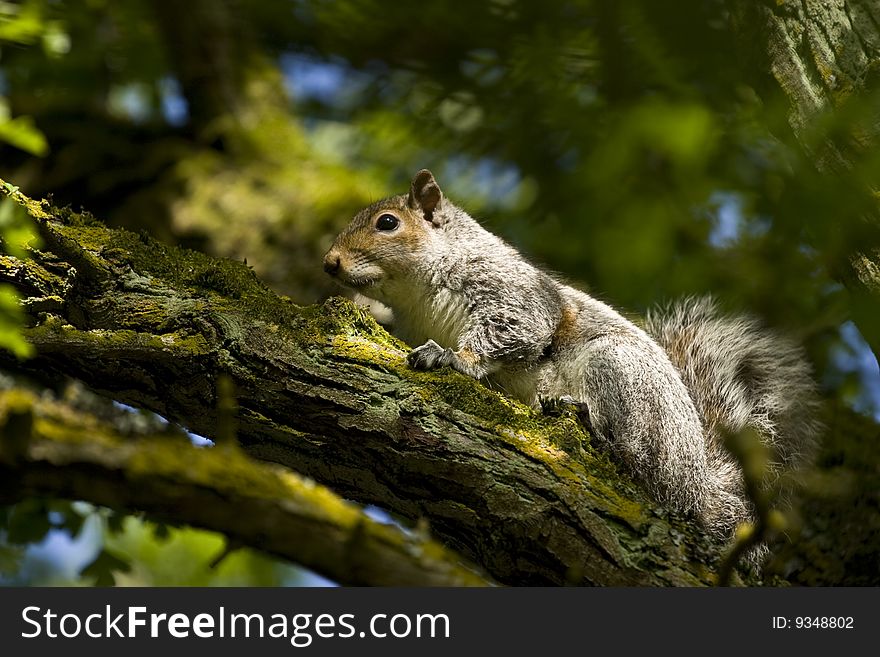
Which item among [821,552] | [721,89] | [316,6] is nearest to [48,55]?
[316,6]

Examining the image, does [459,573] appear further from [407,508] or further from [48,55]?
[48,55]

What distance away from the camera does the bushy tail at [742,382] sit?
165 inches

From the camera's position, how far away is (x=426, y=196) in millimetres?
4875

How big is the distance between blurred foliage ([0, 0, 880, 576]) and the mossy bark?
71 cm

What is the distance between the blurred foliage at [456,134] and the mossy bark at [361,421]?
714mm

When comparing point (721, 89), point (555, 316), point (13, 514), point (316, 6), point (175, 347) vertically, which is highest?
point (316, 6)

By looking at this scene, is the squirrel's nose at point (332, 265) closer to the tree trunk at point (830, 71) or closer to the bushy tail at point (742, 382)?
the bushy tail at point (742, 382)

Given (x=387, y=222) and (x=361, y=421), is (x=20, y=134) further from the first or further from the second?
(x=387, y=222)

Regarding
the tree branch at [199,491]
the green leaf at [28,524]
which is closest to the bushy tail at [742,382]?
the tree branch at [199,491]

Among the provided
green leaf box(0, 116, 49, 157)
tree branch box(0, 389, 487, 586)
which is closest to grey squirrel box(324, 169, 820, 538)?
green leaf box(0, 116, 49, 157)

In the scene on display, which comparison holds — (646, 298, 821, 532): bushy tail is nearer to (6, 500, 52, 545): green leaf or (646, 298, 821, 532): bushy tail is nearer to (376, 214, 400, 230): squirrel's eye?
(376, 214, 400, 230): squirrel's eye

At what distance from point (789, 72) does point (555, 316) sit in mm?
1541

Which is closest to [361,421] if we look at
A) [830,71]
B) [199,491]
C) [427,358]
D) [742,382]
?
[427,358]

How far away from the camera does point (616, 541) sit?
303cm
